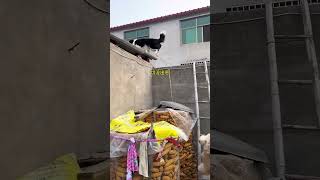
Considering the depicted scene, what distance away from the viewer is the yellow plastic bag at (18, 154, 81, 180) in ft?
5.01

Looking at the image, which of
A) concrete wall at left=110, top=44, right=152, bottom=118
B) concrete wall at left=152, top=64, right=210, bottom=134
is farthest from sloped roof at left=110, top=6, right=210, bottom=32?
concrete wall at left=110, top=44, right=152, bottom=118

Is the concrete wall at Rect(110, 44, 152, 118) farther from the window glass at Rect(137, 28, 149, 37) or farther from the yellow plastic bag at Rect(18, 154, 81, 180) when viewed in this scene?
the window glass at Rect(137, 28, 149, 37)

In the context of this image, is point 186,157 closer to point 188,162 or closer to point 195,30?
point 188,162

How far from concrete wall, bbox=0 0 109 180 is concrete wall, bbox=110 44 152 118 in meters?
2.75

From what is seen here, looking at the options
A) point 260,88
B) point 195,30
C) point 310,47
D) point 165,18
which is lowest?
point 260,88

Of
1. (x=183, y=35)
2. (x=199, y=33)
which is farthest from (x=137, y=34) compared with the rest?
(x=199, y=33)

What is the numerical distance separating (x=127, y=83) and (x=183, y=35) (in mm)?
5787

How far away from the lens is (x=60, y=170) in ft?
5.52

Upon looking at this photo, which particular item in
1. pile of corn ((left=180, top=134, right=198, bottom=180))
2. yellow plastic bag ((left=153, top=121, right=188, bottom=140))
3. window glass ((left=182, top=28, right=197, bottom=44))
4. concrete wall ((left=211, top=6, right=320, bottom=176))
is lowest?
pile of corn ((left=180, top=134, right=198, bottom=180))

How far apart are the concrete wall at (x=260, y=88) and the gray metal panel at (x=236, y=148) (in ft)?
0.10

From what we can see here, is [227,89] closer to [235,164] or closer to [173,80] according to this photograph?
[235,164]

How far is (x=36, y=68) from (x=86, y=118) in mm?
589

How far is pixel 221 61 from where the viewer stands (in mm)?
1953

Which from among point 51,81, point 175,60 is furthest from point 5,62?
point 175,60
